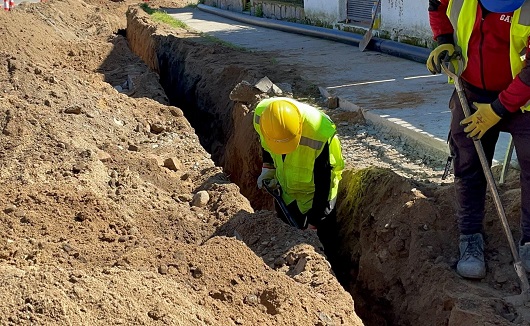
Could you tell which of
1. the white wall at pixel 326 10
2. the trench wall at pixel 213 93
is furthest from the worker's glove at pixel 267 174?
the white wall at pixel 326 10

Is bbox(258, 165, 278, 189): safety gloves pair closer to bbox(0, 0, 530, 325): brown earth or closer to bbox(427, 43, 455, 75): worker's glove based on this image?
bbox(0, 0, 530, 325): brown earth

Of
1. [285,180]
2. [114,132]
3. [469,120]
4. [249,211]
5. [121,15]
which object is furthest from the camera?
[121,15]

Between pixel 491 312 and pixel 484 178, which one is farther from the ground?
pixel 484 178

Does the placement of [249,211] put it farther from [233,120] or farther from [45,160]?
[233,120]

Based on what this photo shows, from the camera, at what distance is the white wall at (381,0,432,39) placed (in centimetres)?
1061

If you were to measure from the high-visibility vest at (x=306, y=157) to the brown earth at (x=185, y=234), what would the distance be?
1.37ft

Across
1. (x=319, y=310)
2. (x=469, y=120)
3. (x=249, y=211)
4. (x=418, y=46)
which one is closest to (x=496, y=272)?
(x=469, y=120)

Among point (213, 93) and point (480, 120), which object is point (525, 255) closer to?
point (480, 120)

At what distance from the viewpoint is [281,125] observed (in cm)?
505

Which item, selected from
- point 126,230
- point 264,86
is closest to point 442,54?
point 126,230

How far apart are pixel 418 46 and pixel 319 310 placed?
25.0ft

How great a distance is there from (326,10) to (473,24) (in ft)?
33.9

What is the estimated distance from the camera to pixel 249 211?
525cm

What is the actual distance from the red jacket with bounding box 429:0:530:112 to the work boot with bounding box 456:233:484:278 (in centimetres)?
97
